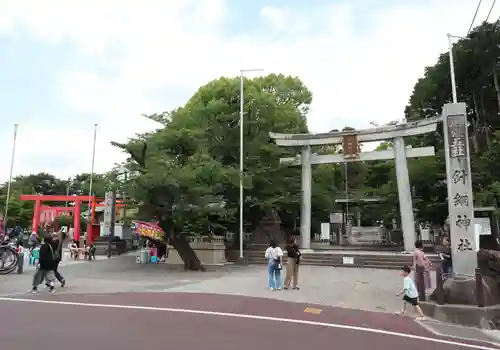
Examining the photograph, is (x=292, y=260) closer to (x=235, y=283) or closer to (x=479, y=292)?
(x=235, y=283)

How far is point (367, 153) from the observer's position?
2600cm

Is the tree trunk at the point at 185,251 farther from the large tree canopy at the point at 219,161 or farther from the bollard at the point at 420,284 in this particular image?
the bollard at the point at 420,284

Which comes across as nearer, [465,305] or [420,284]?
[465,305]

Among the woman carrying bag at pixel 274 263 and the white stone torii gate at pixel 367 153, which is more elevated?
the white stone torii gate at pixel 367 153

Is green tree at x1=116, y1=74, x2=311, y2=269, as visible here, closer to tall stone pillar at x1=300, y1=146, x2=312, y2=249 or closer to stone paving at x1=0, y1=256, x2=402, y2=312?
tall stone pillar at x1=300, y1=146, x2=312, y2=249

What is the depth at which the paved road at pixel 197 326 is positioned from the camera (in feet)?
22.6

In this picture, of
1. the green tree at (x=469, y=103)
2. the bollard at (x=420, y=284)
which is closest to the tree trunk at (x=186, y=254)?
the bollard at (x=420, y=284)

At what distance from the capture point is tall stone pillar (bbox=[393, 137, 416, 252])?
23.7m

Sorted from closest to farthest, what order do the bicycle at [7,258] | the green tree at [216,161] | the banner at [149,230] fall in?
the bicycle at [7,258], the green tree at [216,161], the banner at [149,230]

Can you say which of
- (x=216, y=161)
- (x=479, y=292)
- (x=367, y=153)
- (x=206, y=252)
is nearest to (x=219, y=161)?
(x=216, y=161)

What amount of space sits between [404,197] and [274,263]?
45.3ft

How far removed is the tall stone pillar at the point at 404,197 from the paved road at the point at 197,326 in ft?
47.6

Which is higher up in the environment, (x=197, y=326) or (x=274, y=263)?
(x=274, y=263)

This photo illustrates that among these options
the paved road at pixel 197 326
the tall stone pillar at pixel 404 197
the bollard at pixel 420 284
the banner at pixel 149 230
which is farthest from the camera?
the banner at pixel 149 230
